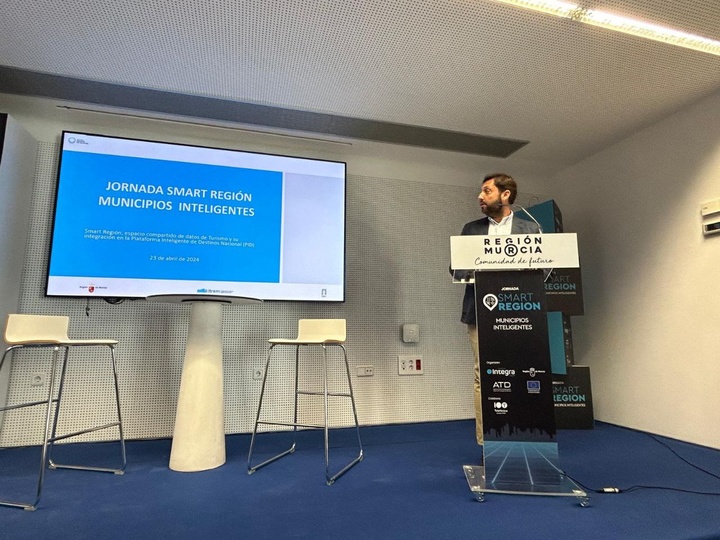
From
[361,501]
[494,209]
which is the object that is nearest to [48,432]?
[361,501]

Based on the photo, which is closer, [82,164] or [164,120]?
[82,164]

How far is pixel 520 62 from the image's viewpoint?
2.36 m

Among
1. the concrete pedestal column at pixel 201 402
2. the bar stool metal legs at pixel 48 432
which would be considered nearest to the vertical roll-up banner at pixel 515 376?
the concrete pedestal column at pixel 201 402

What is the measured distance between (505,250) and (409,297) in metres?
1.70

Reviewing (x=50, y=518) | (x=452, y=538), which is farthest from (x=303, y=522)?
(x=50, y=518)

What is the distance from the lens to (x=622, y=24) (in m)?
2.08

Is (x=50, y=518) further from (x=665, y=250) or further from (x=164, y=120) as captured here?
(x=665, y=250)

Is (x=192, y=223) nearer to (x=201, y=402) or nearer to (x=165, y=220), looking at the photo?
(x=165, y=220)

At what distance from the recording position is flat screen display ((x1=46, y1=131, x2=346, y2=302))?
8.49 feet

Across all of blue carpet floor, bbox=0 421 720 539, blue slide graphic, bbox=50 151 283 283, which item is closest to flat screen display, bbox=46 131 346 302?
blue slide graphic, bbox=50 151 283 283

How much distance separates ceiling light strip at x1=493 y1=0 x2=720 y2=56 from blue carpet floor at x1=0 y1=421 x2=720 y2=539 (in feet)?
7.38

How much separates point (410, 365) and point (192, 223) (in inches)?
79.5

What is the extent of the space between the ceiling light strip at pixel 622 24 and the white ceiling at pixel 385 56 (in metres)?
0.04

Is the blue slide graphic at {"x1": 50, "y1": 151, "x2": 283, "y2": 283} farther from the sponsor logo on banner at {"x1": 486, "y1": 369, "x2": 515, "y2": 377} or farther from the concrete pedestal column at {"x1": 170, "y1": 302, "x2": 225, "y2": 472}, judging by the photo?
the sponsor logo on banner at {"x1": 486, "y1": 369, "x2": 515, "y2": 377}
